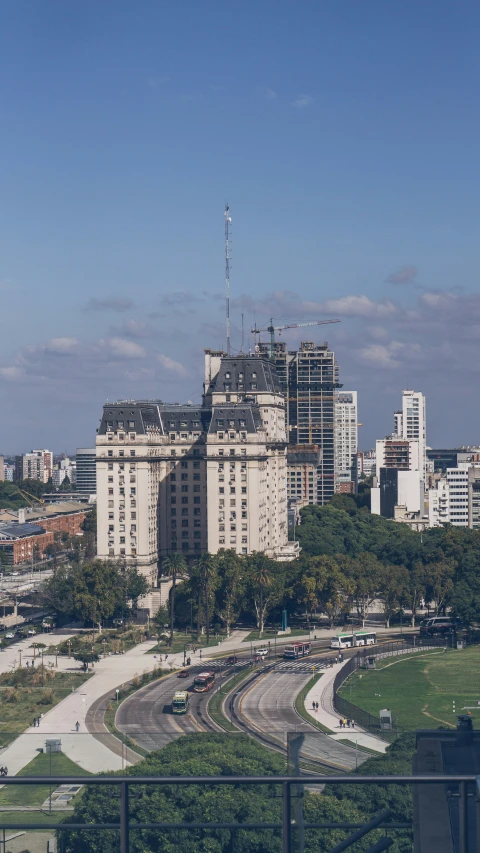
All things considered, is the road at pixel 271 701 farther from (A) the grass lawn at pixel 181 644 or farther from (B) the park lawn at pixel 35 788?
(B) the park lawn at pixel 35 788

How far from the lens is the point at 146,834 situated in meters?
14.3

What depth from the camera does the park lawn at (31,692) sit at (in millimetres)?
68938

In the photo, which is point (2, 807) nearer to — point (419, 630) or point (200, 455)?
point (419, 630)

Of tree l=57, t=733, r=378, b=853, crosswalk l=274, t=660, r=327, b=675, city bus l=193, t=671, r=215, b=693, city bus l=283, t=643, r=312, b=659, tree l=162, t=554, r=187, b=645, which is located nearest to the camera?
tree l=57, t=733, r=378, b=853

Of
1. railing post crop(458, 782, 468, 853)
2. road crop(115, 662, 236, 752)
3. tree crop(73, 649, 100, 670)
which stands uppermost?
railing post crop(458, 782, 468, 853)

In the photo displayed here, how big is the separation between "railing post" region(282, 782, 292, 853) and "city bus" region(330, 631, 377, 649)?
80.4m

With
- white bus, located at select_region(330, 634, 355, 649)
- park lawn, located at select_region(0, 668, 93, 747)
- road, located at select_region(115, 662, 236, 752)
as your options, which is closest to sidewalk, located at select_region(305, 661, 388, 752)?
white bus, located at select_region(330, 634, 355, 649)

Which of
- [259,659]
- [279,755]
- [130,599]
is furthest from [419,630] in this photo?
[279,755]

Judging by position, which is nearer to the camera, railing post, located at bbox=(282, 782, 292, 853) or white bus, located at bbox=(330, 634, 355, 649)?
railing post, located at bbox=(282, 782, 292, 853)

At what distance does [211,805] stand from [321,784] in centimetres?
259

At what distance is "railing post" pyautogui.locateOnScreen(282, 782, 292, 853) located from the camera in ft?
43.8

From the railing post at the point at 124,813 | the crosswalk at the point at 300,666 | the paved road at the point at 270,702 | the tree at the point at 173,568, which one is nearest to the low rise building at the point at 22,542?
the tree at the point at 173,568

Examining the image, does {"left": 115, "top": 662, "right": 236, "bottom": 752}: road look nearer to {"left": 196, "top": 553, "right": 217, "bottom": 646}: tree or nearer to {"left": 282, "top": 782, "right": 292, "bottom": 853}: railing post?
{"left": 196, "top": 553, "right": 217, "bottom": 646}: tree

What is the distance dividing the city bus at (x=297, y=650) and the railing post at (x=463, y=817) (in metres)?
77.3
